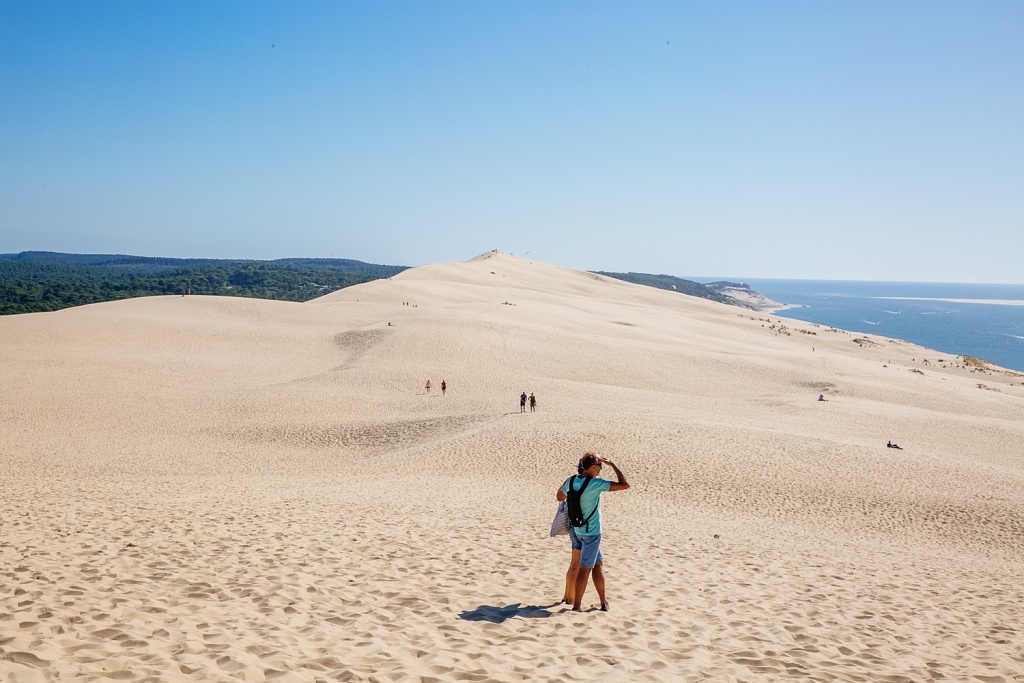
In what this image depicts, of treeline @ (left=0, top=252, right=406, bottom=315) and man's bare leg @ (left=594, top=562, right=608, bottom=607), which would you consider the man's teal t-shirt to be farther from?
treeline @ (left=0, top=252, right=406, bottom=315)

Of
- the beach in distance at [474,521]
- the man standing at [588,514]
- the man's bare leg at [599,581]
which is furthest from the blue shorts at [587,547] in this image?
the beach in distance at [474,521]

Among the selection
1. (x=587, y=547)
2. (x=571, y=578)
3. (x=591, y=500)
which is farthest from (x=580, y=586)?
(x=591, y=500)

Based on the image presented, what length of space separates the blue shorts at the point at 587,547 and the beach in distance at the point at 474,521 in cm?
64

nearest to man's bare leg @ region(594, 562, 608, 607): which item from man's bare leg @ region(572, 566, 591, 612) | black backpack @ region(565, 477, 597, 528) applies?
man's bare leg @ region(572, 566, 591, 612)

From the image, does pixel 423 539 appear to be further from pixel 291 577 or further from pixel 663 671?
pixel 663 671

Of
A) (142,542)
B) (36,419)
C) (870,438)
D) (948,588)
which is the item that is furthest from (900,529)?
(36,419)

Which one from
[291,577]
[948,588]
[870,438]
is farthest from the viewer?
[870,438]

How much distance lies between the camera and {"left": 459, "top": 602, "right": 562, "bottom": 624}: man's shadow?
720 cm

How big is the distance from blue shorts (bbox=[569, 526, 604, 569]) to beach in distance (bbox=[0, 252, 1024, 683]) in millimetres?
642

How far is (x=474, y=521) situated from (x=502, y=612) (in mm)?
4599

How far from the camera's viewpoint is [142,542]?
880cm

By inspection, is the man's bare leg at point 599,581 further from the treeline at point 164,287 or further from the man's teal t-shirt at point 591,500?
the treeline at point 164,287

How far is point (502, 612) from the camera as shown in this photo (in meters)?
7.49

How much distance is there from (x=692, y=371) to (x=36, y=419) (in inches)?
1354
